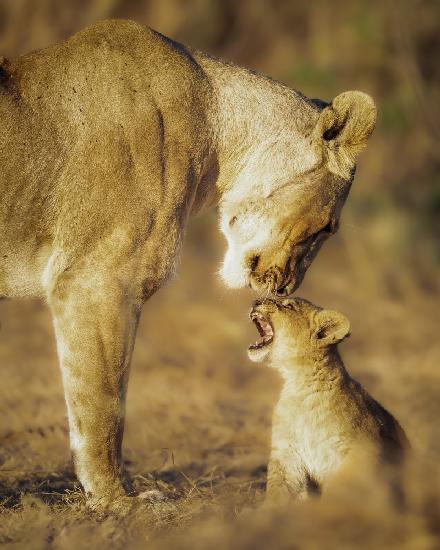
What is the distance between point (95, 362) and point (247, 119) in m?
1.70

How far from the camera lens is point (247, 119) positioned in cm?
531

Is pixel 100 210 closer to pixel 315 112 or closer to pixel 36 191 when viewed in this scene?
pixel 36 191

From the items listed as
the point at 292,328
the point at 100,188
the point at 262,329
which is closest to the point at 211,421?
the point at 262,329

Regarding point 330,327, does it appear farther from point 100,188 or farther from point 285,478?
point 100,188

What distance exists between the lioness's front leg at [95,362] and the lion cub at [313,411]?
0.90m

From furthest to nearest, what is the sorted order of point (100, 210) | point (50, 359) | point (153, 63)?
1. point (50, 359)
2. point (153, 63)
3. point (100, 210)

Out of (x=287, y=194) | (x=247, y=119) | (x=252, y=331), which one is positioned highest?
(x=247, y=119)

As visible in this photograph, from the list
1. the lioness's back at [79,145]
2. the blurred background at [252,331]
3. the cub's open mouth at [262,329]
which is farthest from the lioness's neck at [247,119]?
the blurred background at [252,331]

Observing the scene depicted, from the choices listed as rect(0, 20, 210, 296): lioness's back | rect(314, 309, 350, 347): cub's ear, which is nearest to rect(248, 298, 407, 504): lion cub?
rect(314, 309, 350, 347): cub's ear

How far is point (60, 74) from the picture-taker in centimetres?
479

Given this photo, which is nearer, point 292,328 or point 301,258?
point 292,328

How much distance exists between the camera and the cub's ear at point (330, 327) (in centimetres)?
527

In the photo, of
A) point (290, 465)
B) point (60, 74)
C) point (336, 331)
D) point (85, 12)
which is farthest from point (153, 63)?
point (85, 12)

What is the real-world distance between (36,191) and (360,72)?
10306 millimetres
